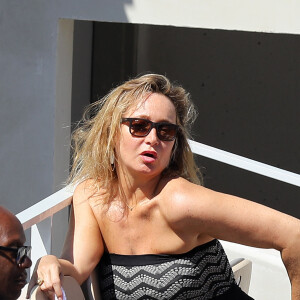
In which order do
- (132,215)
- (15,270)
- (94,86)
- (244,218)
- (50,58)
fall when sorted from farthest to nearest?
(94,86), (50,58), (132,215), (244,218), (15,270)

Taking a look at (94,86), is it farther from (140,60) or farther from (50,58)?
(50,58)

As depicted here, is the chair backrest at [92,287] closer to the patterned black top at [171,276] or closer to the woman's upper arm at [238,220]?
the patterned black top at [171,276]

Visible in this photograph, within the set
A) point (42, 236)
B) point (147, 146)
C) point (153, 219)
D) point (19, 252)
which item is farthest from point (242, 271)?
point (19, 252)

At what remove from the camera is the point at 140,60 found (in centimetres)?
801

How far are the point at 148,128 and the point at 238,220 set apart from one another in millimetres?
380

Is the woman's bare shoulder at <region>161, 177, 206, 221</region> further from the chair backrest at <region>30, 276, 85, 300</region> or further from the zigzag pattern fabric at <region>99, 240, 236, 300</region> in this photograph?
the chair backrest at <region>30, 276, 85, 300</region>

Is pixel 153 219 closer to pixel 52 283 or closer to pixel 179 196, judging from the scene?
pixel 179 196

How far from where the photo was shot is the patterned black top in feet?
7.50

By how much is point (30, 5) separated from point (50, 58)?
43 centimetres

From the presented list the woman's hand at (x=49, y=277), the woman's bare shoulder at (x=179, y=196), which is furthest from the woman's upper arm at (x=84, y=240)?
the woman's bare shoulder at (x=179, y=196)

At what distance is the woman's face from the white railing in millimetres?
512

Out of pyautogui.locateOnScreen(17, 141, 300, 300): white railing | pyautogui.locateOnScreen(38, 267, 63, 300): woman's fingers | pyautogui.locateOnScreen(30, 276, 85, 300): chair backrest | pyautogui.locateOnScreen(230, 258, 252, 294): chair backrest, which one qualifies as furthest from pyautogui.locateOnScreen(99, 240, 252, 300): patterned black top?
pyautogui.locateOnScreen(230, 258, 252, 294): chair backrest

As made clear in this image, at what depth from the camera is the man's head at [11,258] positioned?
6.66 ft

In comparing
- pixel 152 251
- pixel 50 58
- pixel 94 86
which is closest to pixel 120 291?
pixel 152 251
